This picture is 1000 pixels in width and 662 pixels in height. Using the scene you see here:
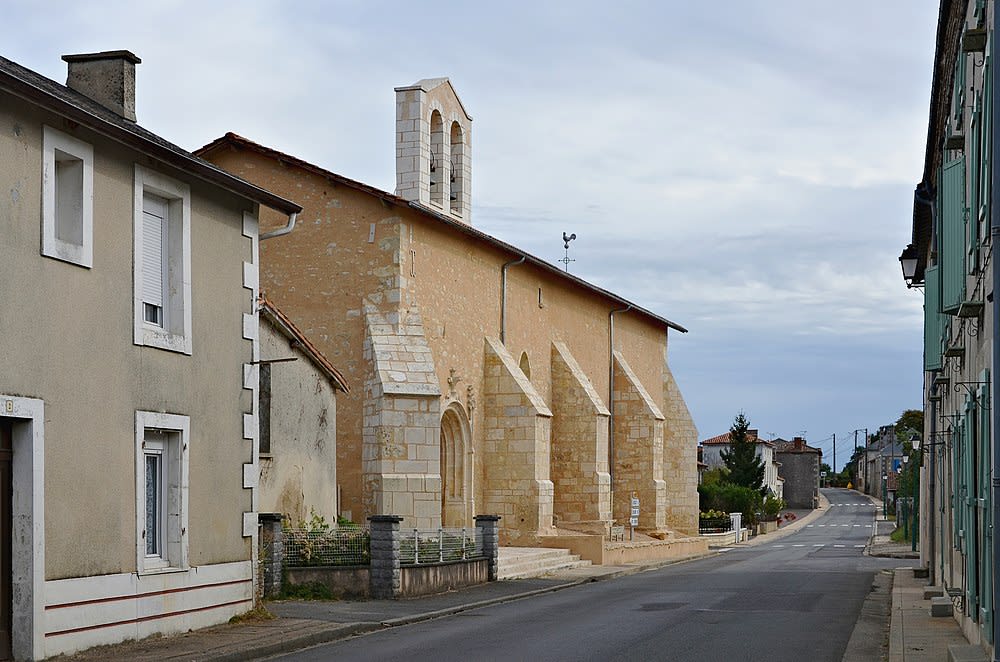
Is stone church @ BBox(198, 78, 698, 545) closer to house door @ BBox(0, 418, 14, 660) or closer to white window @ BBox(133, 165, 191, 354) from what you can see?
white window @ BBox(133, 165, 191, 354)

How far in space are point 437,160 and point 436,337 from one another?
4.55 metres

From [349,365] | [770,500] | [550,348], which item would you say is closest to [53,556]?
[349,365]

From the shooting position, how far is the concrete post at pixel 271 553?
17812mm

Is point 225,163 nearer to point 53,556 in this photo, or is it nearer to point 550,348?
point 550,348

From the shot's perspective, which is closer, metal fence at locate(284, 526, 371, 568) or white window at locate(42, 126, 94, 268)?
white window at locate(42, 126, 94, 268)

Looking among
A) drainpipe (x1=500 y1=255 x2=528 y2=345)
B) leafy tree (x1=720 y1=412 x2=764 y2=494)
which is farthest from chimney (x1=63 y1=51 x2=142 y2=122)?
leafy tree (x1=720 y1=412 x2=764 y2=494)

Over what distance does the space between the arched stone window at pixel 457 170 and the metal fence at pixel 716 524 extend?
2641 centimetres

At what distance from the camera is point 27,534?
11.4 meters

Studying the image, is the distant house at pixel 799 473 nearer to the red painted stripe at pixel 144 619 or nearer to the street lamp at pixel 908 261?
the street lamp at pixel 908 261

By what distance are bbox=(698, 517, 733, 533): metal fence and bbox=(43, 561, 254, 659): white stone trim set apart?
131 ft

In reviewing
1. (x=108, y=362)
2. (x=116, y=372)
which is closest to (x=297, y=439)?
(x=116, y=372)

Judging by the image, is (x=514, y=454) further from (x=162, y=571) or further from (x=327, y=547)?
(x=162, y=571)

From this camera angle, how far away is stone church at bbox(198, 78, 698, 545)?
25.4 m

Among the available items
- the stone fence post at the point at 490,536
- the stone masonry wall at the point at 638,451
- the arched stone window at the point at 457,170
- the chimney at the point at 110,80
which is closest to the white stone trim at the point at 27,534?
the chimney at the point at 110,80
